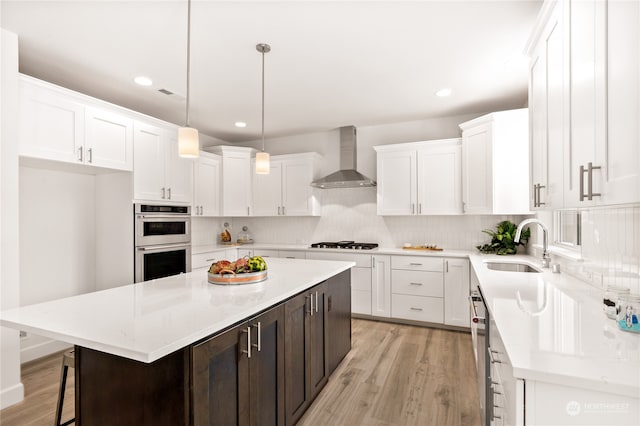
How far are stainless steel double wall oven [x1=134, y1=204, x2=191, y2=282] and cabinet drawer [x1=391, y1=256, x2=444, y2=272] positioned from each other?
256 cm

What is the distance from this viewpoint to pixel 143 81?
3.16 meters

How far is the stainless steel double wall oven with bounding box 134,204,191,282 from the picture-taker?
3402 millimetres

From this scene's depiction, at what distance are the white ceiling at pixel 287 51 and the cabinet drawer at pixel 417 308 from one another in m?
2.32

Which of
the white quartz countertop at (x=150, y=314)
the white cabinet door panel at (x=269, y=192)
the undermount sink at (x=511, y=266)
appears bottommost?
the undermount sink at (x=511, y=266)

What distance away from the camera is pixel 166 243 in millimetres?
3719

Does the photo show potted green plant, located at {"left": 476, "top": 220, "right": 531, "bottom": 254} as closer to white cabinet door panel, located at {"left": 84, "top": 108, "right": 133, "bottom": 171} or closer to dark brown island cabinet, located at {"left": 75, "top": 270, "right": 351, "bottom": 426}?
dark brown island cabinet, located at {"left": 75, "top": 270, "right": 351, "bottom": 426}

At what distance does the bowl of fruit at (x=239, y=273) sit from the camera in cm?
203

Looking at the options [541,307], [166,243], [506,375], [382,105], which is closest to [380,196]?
[382,105]

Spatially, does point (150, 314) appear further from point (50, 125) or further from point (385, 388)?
point (50, 125)

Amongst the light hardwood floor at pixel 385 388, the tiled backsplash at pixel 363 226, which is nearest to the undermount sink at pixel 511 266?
the light hardwood floor at pixel 385 388

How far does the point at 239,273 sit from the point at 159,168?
2301mm

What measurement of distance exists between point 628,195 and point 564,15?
0.99 m

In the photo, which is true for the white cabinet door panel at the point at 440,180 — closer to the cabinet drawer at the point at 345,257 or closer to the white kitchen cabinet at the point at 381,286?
the white kitchen cabinet at the point at 381,286

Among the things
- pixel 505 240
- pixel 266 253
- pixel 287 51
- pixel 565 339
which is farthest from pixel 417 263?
pixel 565 339
